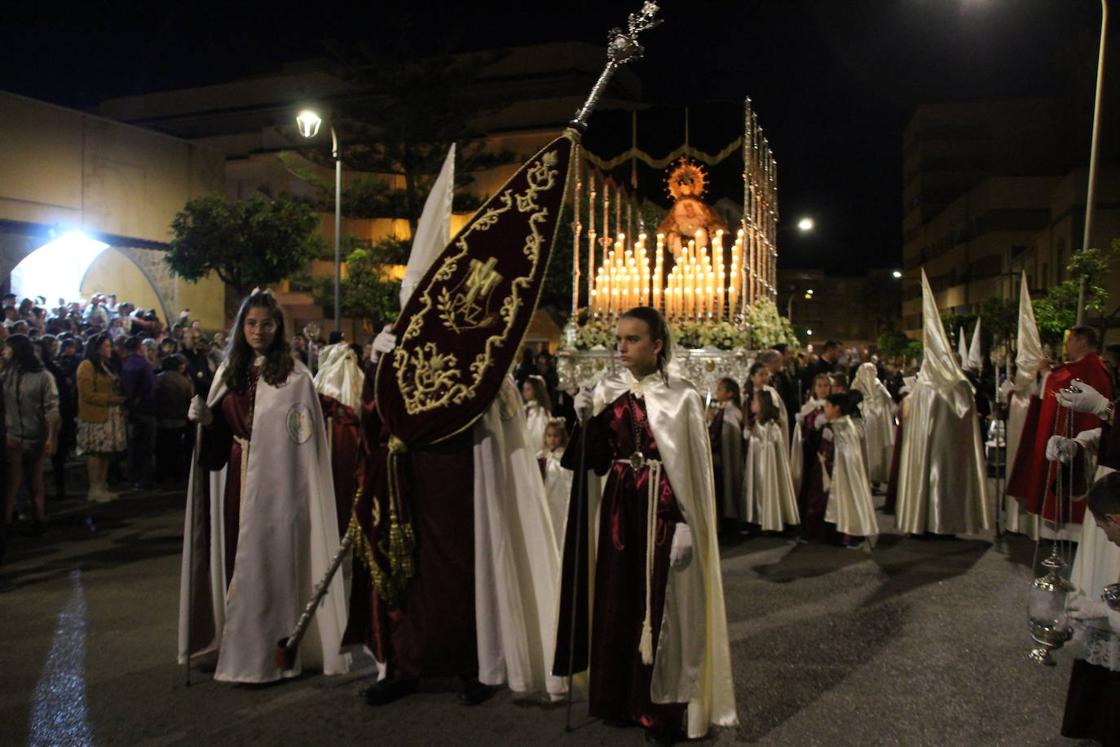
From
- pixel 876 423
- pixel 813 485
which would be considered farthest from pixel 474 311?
pixel 876 423

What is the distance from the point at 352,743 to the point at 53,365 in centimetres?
1009

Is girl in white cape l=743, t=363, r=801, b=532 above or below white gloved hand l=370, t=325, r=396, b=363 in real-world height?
below

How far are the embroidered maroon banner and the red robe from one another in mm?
5073

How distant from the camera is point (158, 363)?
14.6m

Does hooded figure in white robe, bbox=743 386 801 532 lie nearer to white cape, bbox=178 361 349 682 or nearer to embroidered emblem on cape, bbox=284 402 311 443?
white cape, bbox=178 361 349 682

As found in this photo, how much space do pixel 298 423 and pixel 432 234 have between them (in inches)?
52.5

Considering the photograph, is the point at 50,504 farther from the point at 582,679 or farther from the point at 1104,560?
the point at 1104,560

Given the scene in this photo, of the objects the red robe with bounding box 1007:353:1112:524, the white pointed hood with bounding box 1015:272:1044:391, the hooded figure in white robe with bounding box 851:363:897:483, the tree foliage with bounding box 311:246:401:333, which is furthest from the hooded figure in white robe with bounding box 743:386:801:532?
the tree foliage with bounding box 311:246:401:333

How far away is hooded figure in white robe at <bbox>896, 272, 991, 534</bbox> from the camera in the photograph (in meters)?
9.77

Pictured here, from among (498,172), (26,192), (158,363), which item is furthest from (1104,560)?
(498,172)

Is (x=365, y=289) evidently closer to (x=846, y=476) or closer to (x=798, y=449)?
(x=798, y=449)

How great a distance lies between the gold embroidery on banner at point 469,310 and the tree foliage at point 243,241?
1967 cm

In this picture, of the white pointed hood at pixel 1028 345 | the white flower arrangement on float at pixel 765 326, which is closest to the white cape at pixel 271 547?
the white pointed hood at pixel 1028 345

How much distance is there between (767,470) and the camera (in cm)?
976
